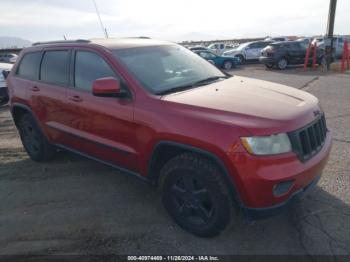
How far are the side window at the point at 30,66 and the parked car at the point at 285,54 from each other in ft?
54.2

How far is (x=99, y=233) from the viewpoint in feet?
11.1

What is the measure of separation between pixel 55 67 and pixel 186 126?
2.48 meters

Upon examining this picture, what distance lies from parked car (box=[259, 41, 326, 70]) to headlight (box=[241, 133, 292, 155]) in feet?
58.4

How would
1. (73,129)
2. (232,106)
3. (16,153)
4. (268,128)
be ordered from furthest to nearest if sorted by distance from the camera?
1. (16,153)
2. (73,129)
3. (232,106)
4. (268,128)

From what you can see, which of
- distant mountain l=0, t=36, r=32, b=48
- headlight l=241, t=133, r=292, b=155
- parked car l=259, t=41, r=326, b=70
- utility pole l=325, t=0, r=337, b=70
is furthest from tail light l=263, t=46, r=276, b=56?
headlight l=241, t=133, r=292, b=155

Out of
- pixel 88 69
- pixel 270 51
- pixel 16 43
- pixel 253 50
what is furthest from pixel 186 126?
pixel 16 43

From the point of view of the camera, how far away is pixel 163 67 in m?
3.86

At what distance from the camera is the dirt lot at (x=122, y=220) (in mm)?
3105

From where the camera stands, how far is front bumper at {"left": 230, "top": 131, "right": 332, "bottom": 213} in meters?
2.70

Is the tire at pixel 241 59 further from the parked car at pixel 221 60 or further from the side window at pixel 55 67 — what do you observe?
the side window at pixel 55 67

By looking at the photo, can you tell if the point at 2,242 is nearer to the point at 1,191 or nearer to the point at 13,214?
the point at 13,214

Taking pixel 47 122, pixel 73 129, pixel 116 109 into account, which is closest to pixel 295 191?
pixel 116 109

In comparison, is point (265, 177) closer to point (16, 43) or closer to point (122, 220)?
point (122, 220)

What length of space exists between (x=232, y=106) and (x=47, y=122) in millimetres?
Answer: 2870
